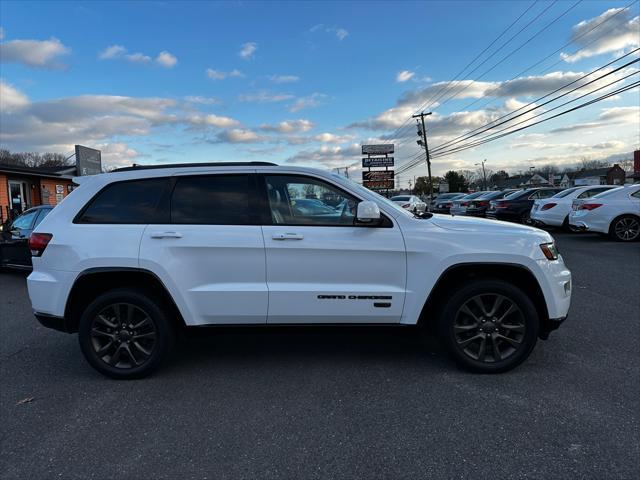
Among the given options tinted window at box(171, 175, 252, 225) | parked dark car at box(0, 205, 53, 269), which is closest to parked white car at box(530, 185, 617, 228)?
tinted window at box(171, 175, 252, 225)

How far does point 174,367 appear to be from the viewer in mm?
4352

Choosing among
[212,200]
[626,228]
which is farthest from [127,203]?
[626,228]

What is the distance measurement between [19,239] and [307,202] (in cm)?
746

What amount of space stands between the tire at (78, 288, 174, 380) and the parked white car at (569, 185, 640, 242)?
12.2 meters

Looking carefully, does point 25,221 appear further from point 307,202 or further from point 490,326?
point 490,326

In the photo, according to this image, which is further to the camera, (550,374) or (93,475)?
(550,374)

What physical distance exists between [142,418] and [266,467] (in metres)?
1.17

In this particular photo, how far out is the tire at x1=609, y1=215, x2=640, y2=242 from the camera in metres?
12.2

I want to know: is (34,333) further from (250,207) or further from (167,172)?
(250,207)

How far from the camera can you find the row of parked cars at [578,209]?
12219 mm

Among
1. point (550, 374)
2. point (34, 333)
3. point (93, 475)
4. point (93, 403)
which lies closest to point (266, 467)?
point (93, 475)

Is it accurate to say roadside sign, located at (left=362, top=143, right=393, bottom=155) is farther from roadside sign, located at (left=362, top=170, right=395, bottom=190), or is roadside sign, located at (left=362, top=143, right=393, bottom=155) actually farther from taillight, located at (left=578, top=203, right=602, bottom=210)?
taillight, located at (left=578, top=203, right=602, bottom=210)

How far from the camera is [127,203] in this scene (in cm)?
412

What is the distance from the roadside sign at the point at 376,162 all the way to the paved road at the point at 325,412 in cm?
4648
